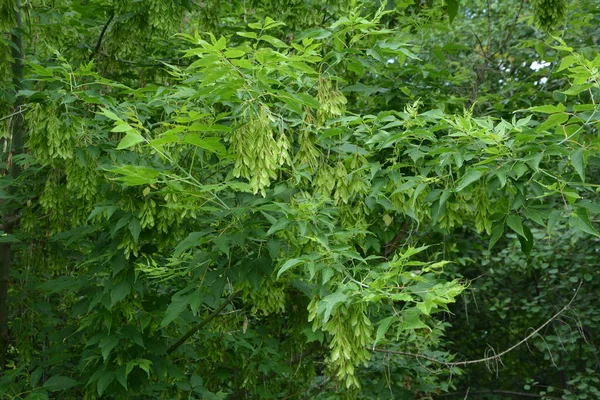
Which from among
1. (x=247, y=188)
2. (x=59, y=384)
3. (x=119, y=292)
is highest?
(x=247, y=188)

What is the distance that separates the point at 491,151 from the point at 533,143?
192 mm

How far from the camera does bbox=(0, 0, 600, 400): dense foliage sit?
243 cm

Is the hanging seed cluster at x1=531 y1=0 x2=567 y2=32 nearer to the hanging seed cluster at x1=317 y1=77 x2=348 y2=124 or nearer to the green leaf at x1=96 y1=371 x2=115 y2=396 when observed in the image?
the hanging seed cluster at x1=317 y1=77 x2=348 y2=124

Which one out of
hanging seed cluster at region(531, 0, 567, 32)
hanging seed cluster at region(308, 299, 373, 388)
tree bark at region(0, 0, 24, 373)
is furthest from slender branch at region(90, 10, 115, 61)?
hanging seed cluster at region(308, 299, 373, 388)

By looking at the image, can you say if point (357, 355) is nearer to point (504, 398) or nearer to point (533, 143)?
point (533, 143)

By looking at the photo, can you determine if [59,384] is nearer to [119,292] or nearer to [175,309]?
[119,292]

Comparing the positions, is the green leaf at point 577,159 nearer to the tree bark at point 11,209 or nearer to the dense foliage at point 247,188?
the dense foliage at point 247,188

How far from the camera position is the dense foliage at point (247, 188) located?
2.43m

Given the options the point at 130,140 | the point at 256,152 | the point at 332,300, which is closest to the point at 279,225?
the point at 256,152

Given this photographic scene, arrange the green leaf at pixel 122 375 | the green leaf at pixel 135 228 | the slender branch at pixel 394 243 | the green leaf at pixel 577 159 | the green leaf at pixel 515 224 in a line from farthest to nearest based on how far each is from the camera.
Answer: the slender branch at pixel 394 243 < the green leaf at pixel 122 375 < the green leaf at pixel 135 228 < the green leaf at pixel 515 224 < the green leaf at pixel 577 159

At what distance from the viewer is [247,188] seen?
2.46 m

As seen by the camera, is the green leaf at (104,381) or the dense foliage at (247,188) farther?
the green leaf at (104,381)

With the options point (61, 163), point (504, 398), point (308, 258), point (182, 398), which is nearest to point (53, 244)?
point (61, 163)

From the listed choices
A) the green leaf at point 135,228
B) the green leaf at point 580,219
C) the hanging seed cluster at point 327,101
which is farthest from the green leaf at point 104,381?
the green leaf at point 580,219
